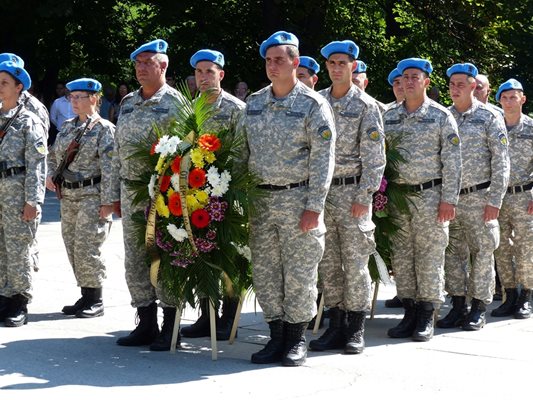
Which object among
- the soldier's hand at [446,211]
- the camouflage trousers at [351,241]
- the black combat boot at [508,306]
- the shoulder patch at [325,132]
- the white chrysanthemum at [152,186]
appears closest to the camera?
the shoulder patch at [325,132]

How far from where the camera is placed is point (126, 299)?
10672mm

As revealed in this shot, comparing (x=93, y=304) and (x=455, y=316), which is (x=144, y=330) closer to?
(x=93, y=304)

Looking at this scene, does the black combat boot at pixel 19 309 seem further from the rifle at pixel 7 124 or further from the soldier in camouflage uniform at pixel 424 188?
the soldier in camouflage uniform at pixel 424 188

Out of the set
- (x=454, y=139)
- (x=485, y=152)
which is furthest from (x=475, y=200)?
(x=454, y=139)

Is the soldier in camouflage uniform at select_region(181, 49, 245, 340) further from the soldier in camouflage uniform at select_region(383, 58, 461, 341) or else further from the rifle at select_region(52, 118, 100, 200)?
the soldier in camouflage uniform at select_region(383, 58, 461, 341)

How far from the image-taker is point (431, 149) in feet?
29.8

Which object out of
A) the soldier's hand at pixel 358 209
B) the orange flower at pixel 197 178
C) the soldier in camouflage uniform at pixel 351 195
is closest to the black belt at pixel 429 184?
the soldier in camouflage uniform at pixel 351 195

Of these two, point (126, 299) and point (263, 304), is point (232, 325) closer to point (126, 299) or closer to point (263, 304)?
point (263, 304)

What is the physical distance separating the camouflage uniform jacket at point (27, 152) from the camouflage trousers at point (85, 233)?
58cm

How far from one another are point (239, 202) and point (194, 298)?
81 cm

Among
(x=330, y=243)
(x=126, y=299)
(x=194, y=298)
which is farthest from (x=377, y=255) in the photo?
(x=126, y=299)

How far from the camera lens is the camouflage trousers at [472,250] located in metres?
9.72

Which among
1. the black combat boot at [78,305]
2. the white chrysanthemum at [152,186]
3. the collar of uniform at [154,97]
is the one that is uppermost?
the collar of uniform at [154,97]

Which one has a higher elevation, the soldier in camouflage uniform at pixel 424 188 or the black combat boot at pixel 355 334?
the soldier in camouflage uniform at pixel 424 188
